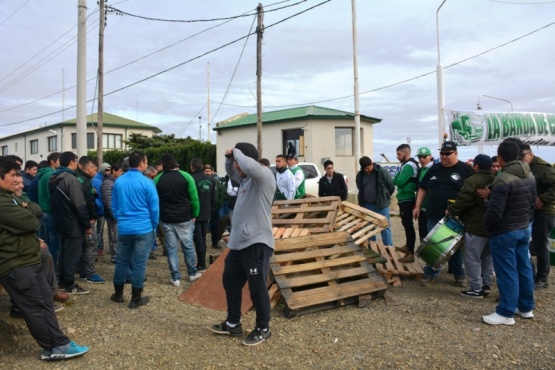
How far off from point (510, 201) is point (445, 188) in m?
1.45

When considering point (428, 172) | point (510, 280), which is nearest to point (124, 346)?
point (510, 280)

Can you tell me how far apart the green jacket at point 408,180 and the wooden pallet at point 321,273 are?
5.07ft

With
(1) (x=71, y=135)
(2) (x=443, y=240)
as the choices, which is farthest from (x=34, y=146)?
(2) (x=443, y=240)

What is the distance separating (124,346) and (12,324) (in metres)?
1.30

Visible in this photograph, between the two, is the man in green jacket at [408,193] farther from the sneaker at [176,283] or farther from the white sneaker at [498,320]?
the sneaker at [176,283]

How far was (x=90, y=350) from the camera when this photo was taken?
4.08m

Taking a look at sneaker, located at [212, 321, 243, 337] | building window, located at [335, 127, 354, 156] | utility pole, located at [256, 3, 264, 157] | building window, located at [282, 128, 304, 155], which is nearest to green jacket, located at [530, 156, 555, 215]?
A: sneaker, located at [212, 321, 243, 337]

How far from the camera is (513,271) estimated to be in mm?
Result: 4625

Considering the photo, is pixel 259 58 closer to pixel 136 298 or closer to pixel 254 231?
pixel 136 298

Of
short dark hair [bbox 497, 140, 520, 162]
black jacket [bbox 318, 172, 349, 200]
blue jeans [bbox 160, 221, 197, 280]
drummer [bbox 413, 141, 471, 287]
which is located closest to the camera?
short dark hair [bbox 497, 140, 520, 162]

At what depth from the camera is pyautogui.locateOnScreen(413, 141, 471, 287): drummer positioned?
6.04 meters

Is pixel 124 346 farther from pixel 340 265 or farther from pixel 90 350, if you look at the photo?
pixel 340 265

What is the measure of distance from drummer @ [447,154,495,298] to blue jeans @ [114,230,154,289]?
12.2 feet

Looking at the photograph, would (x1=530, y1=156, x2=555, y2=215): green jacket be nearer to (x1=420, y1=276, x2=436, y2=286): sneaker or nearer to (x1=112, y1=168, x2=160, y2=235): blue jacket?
(x1=420, y1=276, x2=436, y2=286): sneaker
